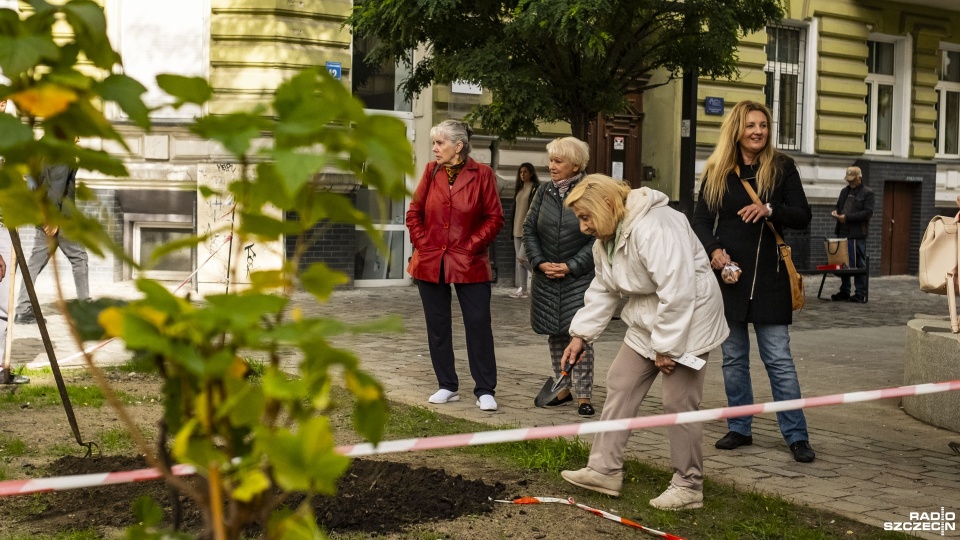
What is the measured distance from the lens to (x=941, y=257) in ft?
22.5

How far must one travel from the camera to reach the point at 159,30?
1619 centimetres

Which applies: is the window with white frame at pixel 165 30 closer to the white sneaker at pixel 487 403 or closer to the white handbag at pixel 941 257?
the white sneaker at pixel 487 403

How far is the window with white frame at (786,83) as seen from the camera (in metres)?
21.9

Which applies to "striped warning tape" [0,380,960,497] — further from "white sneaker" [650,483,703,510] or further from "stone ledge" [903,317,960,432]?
"stone ledge" [903,317,960,432]

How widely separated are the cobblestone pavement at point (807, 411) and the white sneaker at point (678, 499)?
48cm

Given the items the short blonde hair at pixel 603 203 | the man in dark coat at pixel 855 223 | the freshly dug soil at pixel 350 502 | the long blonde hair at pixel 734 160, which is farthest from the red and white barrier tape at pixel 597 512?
the man in dark coat at pixel 855 223

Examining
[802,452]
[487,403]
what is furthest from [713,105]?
[802,452]

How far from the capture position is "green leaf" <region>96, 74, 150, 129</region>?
1628mm

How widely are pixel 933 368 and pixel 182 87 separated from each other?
6891mm

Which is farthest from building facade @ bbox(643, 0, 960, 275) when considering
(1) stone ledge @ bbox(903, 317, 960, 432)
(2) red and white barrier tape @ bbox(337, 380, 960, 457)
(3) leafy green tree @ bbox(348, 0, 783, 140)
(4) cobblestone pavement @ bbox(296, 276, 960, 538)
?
(2) red and white barrier tape @ bbox(337, 380, 960, 457)

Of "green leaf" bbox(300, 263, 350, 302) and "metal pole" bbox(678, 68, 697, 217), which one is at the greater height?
"metal pole" bbox(678, 68, 697, 217)

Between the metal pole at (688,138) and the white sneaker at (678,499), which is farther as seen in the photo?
the metal pole at (688,138)

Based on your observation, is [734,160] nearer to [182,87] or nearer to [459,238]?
[459,238]

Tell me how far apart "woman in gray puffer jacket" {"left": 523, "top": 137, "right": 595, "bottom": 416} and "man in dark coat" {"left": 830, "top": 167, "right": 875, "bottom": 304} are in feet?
33.9
